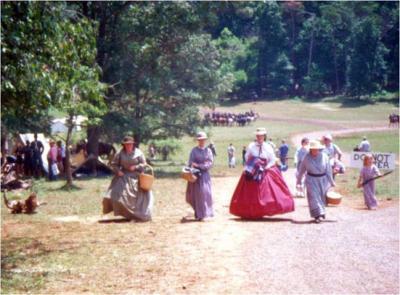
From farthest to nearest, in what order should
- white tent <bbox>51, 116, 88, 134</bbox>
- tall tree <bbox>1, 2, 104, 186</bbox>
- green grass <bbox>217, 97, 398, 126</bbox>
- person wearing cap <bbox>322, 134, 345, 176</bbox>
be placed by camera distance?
green grass <bbox>217, 97, 398, 126</bbox> → white tent <bbox>51, 116, 88, 134</bbox> → person wearing cap <bbox>322, 134, 345, 176</bbox> → tall tree <bbox>1, 2, 104, 186</bbox>

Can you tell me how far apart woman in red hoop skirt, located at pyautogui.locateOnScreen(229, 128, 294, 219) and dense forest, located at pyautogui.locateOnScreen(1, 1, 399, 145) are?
3.15m

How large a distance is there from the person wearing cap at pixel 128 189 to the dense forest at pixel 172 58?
118 centimetres

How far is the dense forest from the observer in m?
11.2

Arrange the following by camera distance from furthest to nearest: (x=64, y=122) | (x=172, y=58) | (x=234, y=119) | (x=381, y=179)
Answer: (x=234, y=119), (x=172, y=58), (x=64, y=122), (x=381, y=179)

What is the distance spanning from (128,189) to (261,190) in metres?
2.54

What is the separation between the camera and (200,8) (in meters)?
30.8

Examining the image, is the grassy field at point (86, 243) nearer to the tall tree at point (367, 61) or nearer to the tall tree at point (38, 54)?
the tall tree at point (38, 54)

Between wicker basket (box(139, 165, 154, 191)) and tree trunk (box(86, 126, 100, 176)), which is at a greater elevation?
wicker basket (box(139, 165, 154, 191))

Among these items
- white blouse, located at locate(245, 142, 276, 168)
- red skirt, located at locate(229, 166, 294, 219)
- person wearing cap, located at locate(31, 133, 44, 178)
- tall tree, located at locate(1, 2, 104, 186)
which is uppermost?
tall tree, located at locate(1, 2, 104, 186)

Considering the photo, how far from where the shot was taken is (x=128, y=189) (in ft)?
49.3

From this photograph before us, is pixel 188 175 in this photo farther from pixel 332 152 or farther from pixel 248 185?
pixel 332 152

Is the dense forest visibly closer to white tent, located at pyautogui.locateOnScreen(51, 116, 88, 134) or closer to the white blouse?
white tent, located at pyautogui.locateOnScreen(51, 116, 88, 134)

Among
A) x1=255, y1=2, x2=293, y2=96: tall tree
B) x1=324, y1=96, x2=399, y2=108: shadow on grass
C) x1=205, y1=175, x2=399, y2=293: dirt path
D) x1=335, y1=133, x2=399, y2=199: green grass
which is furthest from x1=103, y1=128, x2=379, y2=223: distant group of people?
x1=255, y1=2, x2=293, y2=96: tall tree

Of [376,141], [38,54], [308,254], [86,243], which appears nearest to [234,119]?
[376,141]
